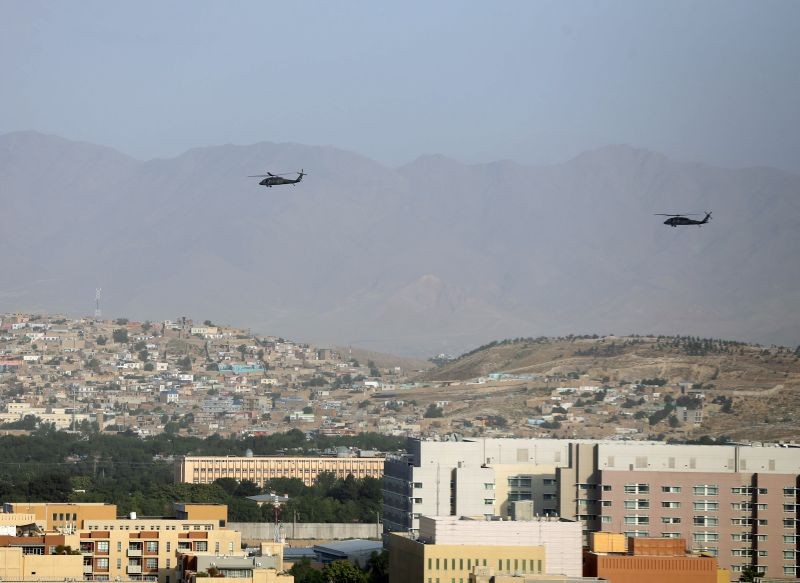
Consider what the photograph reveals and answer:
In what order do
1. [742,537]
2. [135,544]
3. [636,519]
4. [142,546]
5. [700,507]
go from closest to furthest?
[135,544]
[142,546]
[636,519]
[742,537]
[700,507]

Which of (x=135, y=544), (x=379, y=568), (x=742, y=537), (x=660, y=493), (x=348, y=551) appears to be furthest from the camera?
(x=348, y=551)

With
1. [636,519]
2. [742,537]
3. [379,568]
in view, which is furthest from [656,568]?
[742,537]

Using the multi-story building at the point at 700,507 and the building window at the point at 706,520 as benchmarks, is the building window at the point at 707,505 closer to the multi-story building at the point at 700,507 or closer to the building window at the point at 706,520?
the multi-story building at the point at 700,507

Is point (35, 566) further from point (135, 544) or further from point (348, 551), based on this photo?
point (348, 551)

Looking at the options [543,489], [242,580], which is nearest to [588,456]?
[543,489]

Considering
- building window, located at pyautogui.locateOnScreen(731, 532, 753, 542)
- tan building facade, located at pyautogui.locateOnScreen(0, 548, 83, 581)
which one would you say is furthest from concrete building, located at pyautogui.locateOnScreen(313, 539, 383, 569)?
tan building facade, located at pyautogui.locateOnScreen(0, 548, 83, 581)

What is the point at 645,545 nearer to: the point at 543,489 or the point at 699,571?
the point at 699,571
